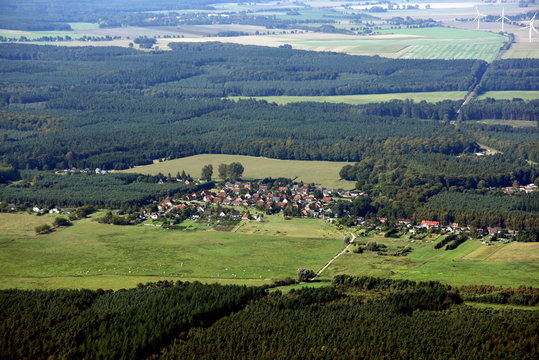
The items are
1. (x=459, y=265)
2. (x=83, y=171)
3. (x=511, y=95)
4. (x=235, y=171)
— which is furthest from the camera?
(x=511, y=95)

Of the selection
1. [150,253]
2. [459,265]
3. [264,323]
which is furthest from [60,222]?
[459,265]

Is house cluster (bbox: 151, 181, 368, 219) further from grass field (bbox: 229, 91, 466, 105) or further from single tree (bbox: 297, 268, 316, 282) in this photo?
grass field (bbox: 229, 91, 466, 105)

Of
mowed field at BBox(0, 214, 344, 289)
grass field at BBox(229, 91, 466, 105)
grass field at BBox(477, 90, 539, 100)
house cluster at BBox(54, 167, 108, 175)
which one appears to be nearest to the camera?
mowed field at BBox(0, 214, 344, 289)

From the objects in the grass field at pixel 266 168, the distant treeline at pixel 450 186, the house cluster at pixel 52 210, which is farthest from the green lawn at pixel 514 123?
the house cluster at pixel 52 210

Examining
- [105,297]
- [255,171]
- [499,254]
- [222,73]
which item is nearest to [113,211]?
[255,171]

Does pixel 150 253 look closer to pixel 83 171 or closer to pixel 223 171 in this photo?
pixel 223 171

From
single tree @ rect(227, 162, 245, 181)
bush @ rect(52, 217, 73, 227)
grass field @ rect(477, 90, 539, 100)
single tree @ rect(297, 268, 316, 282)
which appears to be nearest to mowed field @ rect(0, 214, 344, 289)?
bush @ rect(52, 217, 73, 227)

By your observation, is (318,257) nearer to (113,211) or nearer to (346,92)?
(113,211)
